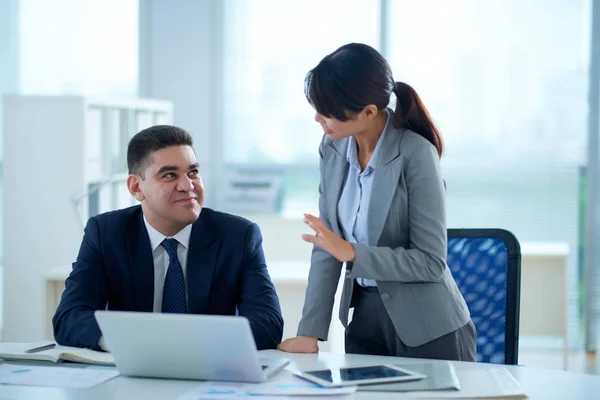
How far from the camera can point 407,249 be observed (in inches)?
82.1

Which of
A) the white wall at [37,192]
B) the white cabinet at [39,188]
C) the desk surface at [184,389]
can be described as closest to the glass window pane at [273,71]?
the white cabinet at [39,188]

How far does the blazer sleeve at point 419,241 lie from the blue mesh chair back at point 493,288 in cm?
33

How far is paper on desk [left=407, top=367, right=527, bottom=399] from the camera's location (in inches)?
66.3

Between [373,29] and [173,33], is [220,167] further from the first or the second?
[373,29]

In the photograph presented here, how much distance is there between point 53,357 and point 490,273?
1189 millimetres

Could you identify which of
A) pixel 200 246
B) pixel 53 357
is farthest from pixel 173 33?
pixel 53 357

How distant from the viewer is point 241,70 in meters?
5.94

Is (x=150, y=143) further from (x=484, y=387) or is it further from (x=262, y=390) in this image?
(x=484, y=387)

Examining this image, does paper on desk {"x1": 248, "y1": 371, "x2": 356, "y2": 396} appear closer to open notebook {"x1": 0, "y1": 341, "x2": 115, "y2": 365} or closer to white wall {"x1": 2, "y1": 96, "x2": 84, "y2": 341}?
open notebook {"x1": 0, "y1": 341, "x2": 115, "y2": 365}

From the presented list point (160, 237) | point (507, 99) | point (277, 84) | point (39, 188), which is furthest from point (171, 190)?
point (507, 99)

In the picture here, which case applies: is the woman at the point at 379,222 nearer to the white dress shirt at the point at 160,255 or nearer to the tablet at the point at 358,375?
the tablet at the point at 358,375

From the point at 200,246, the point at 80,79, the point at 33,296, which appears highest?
the point at 80,79

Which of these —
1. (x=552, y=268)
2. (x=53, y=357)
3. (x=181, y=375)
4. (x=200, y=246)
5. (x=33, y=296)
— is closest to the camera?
(x=181, y=375)

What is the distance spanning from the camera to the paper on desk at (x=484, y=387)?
66.3 inches
